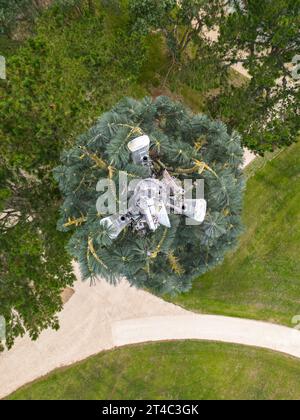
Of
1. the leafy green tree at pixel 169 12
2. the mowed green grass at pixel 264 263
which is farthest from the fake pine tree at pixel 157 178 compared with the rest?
the mowed green grass at pixel 264 263

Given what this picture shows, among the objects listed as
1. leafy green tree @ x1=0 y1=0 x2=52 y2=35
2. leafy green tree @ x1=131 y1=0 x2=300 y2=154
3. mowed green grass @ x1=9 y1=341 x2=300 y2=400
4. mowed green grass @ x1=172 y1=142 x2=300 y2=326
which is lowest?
mowed green grass @ x1=9 y1=341 x2=300 y2=400

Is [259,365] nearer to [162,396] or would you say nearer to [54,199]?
[162,396]

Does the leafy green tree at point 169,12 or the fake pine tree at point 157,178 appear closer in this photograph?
the fake pine tree at point 157,178

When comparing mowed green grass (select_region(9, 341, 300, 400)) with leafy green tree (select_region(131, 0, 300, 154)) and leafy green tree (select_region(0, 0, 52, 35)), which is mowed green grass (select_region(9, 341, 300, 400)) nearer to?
leafy green tree (select_region(131, 0, 300, 154))

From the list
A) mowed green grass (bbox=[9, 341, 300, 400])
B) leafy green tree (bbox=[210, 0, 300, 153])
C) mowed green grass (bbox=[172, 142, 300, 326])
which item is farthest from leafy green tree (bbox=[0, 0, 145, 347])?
mowed green grass (bbox=[172, 142, 300, 326])

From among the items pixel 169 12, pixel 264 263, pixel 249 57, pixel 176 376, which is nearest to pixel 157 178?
pixel 249 57

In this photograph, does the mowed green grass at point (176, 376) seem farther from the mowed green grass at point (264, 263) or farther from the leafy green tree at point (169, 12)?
the leafy green tree at point (169, 12)
